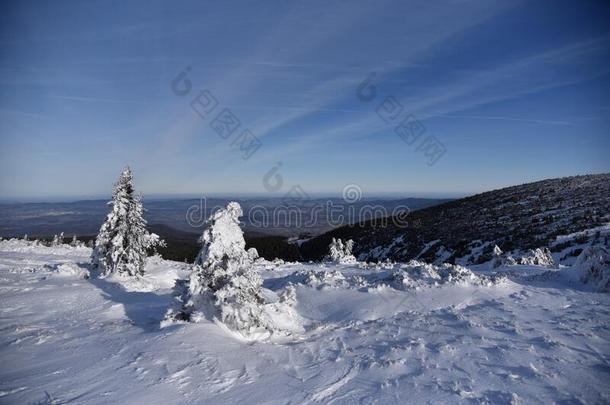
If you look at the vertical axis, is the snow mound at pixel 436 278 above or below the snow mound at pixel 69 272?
above

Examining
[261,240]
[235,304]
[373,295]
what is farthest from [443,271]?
[261,240]

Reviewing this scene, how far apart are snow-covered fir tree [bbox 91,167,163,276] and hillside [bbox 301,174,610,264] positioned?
22.9m

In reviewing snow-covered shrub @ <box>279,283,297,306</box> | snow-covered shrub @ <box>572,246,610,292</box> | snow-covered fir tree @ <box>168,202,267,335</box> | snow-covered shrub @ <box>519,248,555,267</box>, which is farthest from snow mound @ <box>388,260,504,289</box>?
snow-covered shrub @ <box>519,248,555,267</box>

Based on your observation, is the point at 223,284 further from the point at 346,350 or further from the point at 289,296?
the point at 346,350

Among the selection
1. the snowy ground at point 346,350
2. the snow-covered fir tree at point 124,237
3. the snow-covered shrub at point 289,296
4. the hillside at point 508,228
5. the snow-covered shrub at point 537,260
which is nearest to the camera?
the snowy ground at point 346,350

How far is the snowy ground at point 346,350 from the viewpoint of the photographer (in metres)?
6.70

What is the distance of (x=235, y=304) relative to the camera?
33.2ft

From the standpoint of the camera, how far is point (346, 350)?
890cm

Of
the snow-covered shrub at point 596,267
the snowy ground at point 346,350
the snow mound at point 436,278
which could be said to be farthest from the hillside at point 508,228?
the snowy ground at point 346,350

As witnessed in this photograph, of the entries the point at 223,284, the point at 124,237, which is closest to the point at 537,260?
the point at 223,284

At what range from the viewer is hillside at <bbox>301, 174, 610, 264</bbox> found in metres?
25.9

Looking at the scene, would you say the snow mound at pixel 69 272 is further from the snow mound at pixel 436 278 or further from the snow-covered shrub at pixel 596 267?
the snow-covered shrub at pixel 596 267

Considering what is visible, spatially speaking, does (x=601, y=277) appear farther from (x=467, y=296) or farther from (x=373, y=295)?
(x=373, y=295)

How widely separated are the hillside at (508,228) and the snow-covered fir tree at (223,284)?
15327mm
